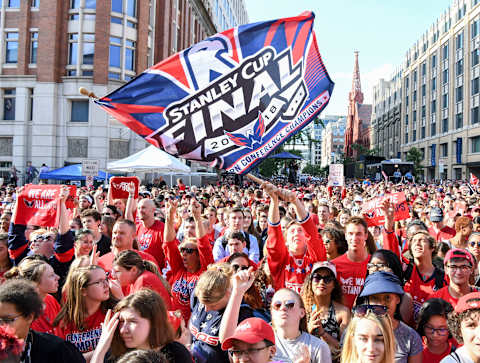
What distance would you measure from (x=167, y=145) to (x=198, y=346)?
2516 millimetres

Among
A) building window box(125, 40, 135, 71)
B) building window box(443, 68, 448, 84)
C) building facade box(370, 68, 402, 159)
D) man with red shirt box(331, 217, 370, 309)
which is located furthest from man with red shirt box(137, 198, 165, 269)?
building facade box(370, 68, 402, 159)

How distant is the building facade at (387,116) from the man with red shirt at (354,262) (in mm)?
78890

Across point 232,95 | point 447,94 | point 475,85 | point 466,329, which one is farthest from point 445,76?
point 466,329

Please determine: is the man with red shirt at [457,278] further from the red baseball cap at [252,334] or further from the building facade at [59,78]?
the building facade at [59,78]

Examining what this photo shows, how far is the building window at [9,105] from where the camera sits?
31.9 meters

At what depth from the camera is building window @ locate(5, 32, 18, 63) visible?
31.6 m

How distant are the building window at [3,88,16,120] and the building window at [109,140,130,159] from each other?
310 inches

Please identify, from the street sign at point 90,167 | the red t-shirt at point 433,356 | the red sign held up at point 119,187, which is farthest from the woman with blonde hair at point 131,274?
the street sign at point 90,167

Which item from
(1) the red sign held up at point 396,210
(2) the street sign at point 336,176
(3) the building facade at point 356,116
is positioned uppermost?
(3) the building facade at point 356,116

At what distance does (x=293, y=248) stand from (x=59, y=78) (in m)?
31.7

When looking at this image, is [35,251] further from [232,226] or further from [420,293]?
[420,293]

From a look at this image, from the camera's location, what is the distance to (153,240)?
6.24 meters

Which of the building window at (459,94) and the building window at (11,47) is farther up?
the building window at (459,94)

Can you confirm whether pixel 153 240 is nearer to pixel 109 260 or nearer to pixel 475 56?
pixel 109 260
